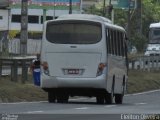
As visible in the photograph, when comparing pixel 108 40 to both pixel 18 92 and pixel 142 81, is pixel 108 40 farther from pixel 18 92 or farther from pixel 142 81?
pixel 142 81

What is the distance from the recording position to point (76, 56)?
26.8 meters

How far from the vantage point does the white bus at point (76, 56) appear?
1051 inches

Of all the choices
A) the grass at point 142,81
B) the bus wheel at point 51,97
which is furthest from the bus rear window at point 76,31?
the grass at point 142,81

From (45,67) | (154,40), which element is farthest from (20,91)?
(154,40)

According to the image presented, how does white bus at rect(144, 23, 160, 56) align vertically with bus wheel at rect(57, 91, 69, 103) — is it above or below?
below

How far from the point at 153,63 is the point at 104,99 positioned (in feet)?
80.7

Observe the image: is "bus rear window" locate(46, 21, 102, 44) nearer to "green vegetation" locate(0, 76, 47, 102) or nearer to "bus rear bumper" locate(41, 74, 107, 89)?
"bus rear bumper" locate(41, 74, 107, 89)

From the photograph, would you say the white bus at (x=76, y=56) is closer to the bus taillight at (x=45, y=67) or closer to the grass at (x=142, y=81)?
the bus taillight at (x=45, y=67)

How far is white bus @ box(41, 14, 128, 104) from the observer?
26688 mm

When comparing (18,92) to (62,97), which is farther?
(18,92)

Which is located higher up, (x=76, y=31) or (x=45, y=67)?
(x=76, y=31)

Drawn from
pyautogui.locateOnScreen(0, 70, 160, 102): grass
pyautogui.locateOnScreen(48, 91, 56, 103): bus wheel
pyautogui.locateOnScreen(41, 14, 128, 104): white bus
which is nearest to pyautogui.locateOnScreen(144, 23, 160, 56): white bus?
pyautogui.locateOnScreen(0, 70, 160, 102): grass

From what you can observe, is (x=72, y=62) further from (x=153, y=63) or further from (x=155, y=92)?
(x=153, y=63)

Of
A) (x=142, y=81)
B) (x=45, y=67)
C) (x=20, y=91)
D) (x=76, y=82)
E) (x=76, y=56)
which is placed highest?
(x=76, y=56)
